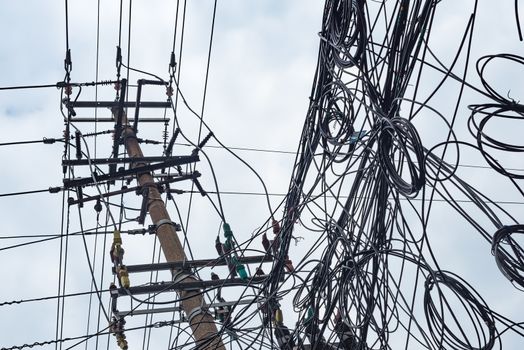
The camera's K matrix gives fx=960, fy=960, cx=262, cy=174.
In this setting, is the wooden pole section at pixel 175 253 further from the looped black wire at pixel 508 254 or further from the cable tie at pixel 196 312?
the looped black wire at pixel 508 254

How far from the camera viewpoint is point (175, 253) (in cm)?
868

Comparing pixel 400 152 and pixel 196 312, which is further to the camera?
pixel 196 312

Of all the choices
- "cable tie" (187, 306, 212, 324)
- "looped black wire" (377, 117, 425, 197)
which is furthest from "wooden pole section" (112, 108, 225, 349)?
"looped black wire" (377, 117, 425, 197)

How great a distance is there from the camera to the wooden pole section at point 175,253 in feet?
25.5

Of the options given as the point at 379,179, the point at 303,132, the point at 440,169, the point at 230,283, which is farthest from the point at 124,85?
the point at 440,169

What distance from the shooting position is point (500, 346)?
542 cm

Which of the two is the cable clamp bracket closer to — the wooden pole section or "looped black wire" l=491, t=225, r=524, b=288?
the wooden pole section

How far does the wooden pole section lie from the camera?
7.78m

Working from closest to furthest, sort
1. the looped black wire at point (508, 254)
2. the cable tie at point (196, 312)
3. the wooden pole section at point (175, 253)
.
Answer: the looped black wire at point (508, 254), the wooden pole section at point (175, 253), the cable tie at point (196, 312)

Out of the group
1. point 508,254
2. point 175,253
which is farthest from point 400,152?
point 175,253

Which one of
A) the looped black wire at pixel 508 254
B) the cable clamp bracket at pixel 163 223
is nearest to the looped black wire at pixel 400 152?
the looped black wire at pixel 508 254

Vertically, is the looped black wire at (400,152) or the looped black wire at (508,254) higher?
the looped black wire at (400,152)

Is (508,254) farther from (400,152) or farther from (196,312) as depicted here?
(196,312)

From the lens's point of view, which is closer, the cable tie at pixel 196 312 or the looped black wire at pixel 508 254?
the looped black wire at pixel 508 254
